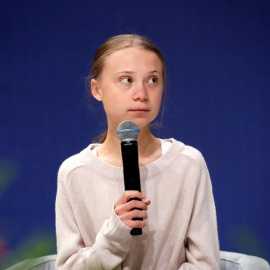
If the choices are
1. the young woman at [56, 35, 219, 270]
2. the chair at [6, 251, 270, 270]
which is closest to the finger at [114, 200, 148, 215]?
the young woman at [56, 35, 219, 270]

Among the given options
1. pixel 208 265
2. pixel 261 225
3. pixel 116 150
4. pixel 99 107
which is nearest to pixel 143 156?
pixel 116 150

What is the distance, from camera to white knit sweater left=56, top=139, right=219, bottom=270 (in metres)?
1.16

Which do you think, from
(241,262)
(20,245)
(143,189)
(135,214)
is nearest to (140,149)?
(143,189)

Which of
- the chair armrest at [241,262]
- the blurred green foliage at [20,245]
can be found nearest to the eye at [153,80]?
the chair armrest at [241,262]

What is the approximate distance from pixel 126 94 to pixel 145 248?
1.35 feet

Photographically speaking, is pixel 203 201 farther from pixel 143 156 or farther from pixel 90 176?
pixel 90 176

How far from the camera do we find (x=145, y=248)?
1.16 metres

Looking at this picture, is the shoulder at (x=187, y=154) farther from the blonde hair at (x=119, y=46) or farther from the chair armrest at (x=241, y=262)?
the chair armrest at (x=241, y=262)

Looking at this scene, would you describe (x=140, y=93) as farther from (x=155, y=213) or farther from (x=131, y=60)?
(x=155, y=213)

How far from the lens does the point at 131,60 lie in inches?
43.6

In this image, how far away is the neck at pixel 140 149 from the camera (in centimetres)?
120

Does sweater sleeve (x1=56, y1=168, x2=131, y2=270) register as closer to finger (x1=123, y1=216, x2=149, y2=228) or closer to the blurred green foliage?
finger (x1=123, y1=216, x2=149, y2=228)

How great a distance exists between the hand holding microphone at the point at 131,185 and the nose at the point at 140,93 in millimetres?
168

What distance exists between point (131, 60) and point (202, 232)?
49 cm
